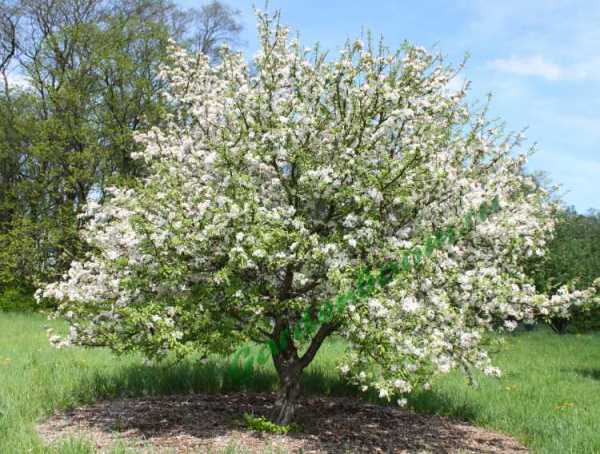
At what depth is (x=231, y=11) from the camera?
35031mm

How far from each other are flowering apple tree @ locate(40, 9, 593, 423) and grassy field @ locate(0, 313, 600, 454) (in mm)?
1669

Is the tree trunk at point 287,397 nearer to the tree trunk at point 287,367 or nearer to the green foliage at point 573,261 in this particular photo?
the tree trunk at point 287,367

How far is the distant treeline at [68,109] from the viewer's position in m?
29.1

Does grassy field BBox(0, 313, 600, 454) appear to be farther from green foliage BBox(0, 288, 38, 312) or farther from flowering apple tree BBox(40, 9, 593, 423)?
green foliage BBox(0, 288, 38, 312)

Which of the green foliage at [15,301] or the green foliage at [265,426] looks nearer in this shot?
the green foliage at [265,426]

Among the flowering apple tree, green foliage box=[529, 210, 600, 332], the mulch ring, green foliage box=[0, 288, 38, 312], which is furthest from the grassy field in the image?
green foliage box=[0, 288, 38, 312]

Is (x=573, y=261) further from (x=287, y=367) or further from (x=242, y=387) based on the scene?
(x=287, y=367)

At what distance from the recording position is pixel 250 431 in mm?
8445

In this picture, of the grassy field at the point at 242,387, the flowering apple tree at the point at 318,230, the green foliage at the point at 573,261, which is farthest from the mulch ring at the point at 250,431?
the green foliage at the point at 573,261

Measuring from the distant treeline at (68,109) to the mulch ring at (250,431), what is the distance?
1868cm

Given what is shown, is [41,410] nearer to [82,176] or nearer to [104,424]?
[104,424]

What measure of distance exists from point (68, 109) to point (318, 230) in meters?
26.1

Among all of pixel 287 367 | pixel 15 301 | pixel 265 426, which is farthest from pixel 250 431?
pixel 15 301

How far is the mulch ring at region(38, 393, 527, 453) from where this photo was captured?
7.83 meters
